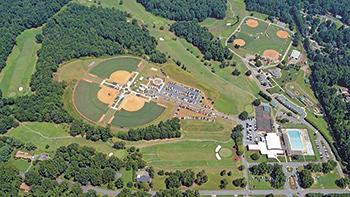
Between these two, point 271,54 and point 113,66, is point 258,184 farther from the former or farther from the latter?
point 113,66

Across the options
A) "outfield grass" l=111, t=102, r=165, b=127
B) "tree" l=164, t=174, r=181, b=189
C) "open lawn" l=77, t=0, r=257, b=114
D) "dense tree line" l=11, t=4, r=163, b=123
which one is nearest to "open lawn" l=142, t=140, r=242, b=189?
"tree" l=164, t=174, r=181, b=189

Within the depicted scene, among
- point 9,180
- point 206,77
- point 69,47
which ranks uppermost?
point 69,47

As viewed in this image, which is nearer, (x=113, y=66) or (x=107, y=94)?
(x=107, y=94)

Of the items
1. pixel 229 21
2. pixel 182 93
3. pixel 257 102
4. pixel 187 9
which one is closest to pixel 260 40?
pixel 229 21

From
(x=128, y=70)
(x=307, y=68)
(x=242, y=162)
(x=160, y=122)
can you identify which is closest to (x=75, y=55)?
(x=128, y=70)

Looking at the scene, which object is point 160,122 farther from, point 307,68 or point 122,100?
point 307,68
